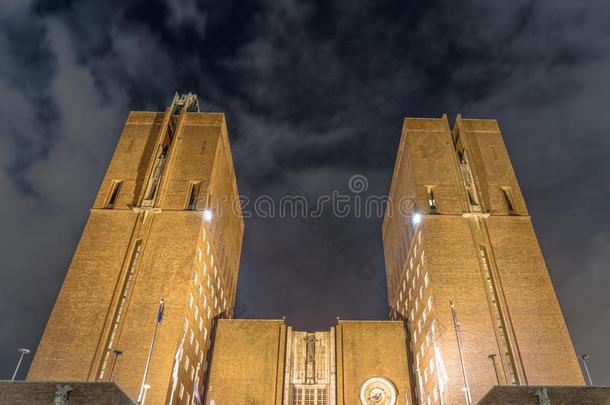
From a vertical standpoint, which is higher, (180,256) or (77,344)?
(180,256)

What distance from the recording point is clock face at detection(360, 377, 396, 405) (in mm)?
50781

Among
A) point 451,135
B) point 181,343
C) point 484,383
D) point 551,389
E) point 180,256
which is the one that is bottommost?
point 551,389

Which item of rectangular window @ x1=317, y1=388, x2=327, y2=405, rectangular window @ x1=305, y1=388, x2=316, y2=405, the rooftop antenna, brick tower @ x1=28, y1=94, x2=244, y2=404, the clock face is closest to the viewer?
brick tower @ x1=28, y1=94, x2=244, y2=404

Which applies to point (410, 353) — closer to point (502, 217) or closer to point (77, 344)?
point (502, 217)

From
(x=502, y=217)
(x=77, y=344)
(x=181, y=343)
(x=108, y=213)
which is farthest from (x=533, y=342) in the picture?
(x=108, y=213)

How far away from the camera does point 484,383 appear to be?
133 feet

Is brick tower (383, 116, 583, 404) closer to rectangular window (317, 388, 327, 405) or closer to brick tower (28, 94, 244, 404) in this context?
rectangular window (317, 388, 327, 405)

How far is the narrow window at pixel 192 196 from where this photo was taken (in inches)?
2084

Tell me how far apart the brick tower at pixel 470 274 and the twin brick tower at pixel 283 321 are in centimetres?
13

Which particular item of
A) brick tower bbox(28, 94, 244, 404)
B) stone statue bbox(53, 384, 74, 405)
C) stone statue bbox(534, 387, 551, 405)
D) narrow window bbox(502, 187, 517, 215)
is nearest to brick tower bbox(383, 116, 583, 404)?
narrow window bbox(502, 187, 517, 215)

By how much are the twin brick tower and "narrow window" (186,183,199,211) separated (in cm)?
25

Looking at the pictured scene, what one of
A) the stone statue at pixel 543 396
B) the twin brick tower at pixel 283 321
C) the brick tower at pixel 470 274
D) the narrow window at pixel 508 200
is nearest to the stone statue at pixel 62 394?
the twin brick tower at pixel 283 321

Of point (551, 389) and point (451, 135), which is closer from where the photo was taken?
point (551, 389)

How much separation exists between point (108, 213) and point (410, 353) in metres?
36.6
